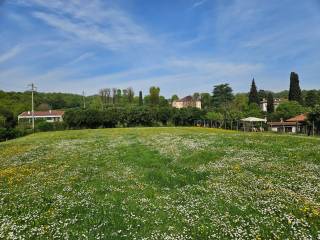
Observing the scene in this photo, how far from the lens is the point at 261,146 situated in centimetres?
2688

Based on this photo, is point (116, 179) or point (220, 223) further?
point (116, 179)

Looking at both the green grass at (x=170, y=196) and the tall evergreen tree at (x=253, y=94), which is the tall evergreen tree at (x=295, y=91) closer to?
the tall evergreen tree at (x=253, y=94)

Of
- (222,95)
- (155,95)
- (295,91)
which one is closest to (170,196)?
(295,91)

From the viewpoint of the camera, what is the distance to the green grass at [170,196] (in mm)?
11555

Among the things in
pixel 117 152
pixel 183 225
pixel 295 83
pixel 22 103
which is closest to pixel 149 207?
pixel 183 225

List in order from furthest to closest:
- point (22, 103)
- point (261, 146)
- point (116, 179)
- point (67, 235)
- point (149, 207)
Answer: point (22, 103), point (261, 146), point (116, 179), point (149, 207), point (67, 235)

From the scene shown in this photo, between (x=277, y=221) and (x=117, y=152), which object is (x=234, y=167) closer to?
(x=277, y=221)

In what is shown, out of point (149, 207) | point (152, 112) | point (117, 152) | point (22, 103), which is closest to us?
point (149, 207)

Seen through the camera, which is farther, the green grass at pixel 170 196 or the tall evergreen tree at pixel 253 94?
the tall evergreen tree at pixel 253 94

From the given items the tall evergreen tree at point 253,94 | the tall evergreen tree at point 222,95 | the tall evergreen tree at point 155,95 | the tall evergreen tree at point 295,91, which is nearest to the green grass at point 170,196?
the tall evergreen tree at point 295,91

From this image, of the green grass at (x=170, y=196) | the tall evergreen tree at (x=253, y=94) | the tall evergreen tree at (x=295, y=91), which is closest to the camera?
the green grass at (x=170, y=196)

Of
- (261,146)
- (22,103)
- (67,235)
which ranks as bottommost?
(67,235)

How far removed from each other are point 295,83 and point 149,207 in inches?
4875

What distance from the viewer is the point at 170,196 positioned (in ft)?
51.1
